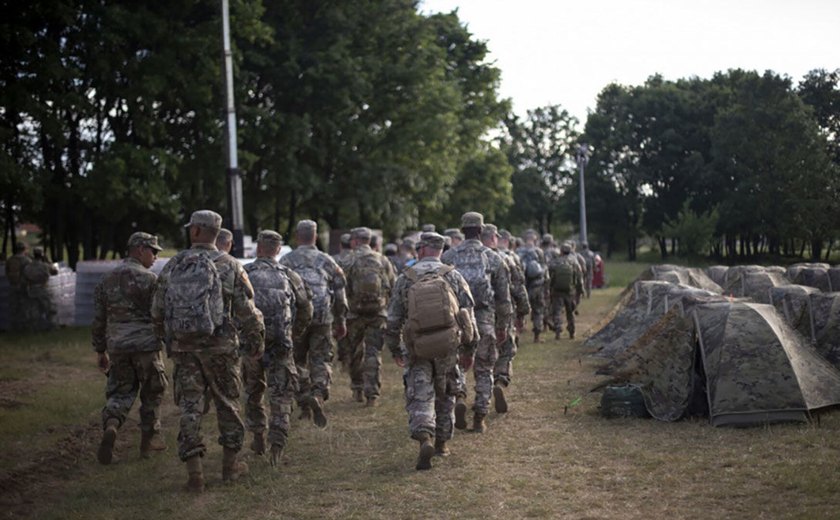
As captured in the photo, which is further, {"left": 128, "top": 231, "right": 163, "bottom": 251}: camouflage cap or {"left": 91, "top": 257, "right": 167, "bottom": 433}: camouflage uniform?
{"left": 128, "top": 231, "right": 163, "bottom": 251}: camouflage cap

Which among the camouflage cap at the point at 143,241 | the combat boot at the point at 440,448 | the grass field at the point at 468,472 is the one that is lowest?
the grass field at the point at 468,472

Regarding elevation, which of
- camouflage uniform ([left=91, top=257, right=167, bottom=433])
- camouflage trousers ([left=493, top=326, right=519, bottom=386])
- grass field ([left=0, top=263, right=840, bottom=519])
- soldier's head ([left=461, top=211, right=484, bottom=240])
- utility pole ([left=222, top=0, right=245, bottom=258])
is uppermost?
utility pole ([left=222, top=0, right=245, bottom=258])

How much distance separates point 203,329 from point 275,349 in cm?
153

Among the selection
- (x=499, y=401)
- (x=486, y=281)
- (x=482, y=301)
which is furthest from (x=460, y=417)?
(x=486, y=281)

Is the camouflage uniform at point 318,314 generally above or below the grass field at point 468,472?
above

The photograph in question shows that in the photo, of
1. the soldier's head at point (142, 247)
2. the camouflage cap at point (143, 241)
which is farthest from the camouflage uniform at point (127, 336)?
the camouflage cap at point (143, 241)

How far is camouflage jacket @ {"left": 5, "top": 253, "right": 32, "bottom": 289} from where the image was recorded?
20000 mm

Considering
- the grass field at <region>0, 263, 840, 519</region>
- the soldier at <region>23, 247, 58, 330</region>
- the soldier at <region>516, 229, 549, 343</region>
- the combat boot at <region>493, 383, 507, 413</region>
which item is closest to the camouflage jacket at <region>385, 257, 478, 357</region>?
the grass field at <region>0, 263, 840, 519</region>

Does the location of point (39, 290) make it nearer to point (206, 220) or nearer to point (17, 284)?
point (17, 284)

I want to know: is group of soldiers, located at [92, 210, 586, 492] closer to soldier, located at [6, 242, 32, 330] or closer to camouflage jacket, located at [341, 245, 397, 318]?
camouflage jacket, located at [341, 245, 397, 318]

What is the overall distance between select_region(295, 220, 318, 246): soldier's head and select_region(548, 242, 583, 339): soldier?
30.5ft

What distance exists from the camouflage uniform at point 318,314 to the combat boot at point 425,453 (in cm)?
268

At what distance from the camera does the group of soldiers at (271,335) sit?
7750mm

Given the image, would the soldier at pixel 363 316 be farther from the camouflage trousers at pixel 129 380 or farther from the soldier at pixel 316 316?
the camouflage trousers at pixel 129 380
